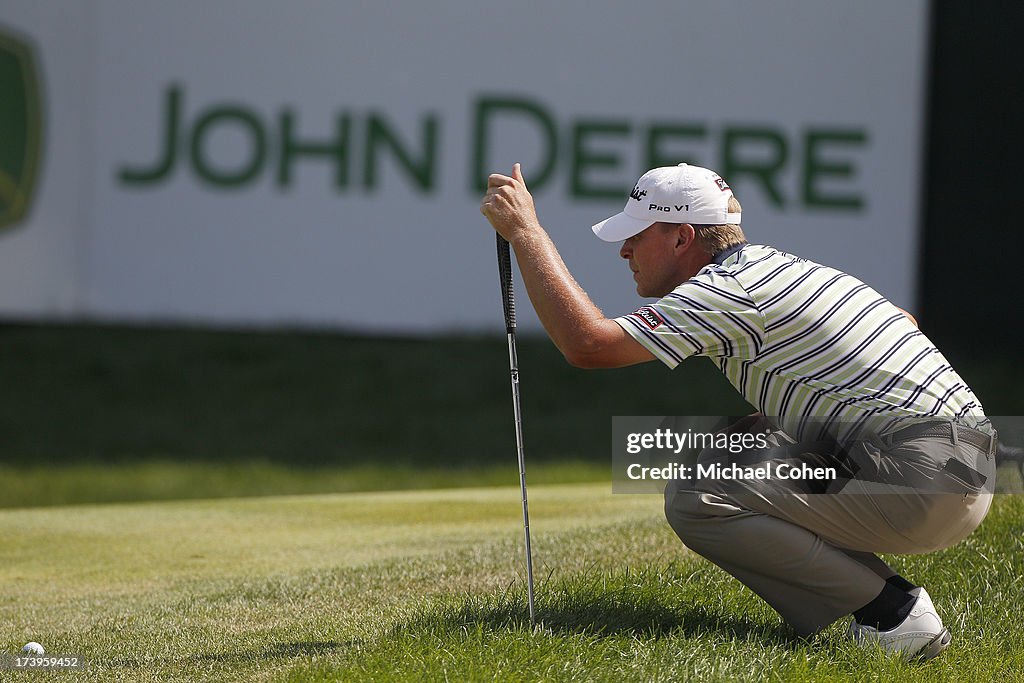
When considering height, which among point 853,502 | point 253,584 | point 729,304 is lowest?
point 253,584

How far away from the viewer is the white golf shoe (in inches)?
145

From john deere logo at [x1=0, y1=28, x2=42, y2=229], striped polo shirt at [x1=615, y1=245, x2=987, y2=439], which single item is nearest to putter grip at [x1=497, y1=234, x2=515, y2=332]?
striped polo shirt at [x1=615, y1=245, x2=987, y2=439]

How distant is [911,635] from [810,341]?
85cm

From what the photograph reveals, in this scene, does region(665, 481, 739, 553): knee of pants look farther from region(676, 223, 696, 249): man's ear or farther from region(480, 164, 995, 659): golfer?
region(676, 223, 696, 249): man's ear

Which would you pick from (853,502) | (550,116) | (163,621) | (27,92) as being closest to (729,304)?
(853,502)

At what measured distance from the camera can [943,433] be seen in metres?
3.53

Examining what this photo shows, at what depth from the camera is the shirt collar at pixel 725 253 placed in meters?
3.63

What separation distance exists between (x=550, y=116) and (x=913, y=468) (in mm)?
8572

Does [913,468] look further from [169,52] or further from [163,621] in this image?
[169,52]

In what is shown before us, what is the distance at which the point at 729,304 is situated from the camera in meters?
3.43

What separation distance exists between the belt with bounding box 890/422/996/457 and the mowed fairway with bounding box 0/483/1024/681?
58 cm

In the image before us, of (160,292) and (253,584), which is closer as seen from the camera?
(253,584)

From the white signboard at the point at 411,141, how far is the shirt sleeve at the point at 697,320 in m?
8.07

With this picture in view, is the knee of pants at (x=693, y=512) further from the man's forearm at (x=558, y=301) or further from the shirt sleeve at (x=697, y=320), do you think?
the man's forearm at (x=558, y=301)
